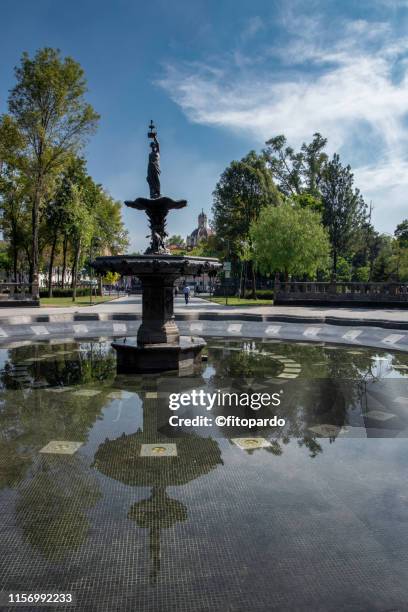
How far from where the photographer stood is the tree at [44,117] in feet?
103

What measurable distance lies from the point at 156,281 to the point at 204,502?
728 centimetres

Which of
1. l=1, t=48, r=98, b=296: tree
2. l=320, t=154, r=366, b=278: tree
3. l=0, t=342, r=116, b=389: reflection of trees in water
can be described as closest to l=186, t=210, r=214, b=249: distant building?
l=320, t=154, r=366, b=278: tree

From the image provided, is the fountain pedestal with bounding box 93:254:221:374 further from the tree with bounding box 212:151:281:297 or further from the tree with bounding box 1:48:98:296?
the tree with bounding box 212:151:281:297

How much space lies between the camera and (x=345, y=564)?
3150mm

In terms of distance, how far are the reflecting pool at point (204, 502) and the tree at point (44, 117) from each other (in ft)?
94.1

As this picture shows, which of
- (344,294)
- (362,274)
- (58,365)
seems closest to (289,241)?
(344,294)

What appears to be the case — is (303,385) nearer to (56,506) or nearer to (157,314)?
(157,314)

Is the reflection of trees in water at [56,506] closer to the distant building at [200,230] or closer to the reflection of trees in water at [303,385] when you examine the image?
the reflection of trees in water at [303,385]

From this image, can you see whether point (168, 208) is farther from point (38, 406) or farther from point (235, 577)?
point (235, 577)

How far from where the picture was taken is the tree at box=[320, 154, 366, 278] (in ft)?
182

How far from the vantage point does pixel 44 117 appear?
32.4 m

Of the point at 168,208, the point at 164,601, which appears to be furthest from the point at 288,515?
the point at 168,208

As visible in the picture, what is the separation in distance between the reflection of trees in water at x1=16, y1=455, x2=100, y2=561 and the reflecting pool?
2 centimetres

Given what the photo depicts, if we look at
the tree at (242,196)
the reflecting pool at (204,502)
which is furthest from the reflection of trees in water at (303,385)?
the tree at (242,196)
